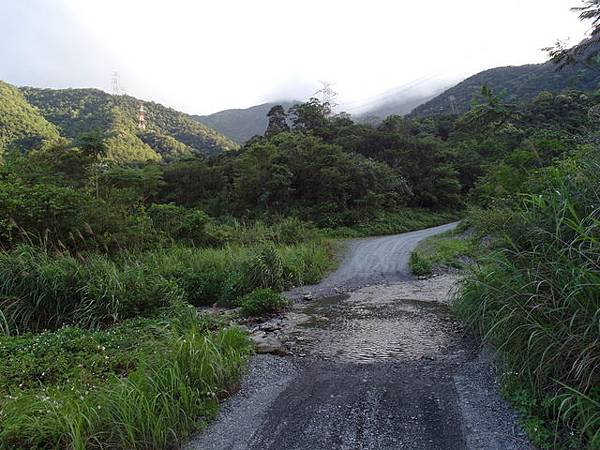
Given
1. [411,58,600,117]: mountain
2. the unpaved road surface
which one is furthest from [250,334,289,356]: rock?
[411,58,600,117]: mountain

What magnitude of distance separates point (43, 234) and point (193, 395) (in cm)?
680

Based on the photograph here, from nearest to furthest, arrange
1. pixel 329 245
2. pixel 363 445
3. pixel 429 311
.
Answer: pixel 363 445
pixel 429 311
pixel 329 245

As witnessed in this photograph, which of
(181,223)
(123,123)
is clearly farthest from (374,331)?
(123,123)

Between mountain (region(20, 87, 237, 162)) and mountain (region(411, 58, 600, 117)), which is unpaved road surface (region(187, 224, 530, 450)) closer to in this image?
mountain (region(20, 87, 237, 162))

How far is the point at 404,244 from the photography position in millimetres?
14977

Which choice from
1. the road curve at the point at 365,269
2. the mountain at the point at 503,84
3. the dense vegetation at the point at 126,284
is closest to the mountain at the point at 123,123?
the dense vegetation at the point at 126,284

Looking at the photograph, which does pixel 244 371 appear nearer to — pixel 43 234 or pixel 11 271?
A: pixel 11 271

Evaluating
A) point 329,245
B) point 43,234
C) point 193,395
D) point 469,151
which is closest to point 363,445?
point 193,395

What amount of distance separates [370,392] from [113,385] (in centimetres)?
221

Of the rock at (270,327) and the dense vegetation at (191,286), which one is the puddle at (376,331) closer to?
the rock at (270,327)

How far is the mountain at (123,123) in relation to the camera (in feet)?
138

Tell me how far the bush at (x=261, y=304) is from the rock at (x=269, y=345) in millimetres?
1201

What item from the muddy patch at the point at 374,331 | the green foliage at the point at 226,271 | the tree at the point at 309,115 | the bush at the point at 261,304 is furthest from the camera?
the tree at the point at 309,115

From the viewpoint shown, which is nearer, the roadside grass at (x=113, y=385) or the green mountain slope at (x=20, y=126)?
the roadside grass at (x=113, y=385)
